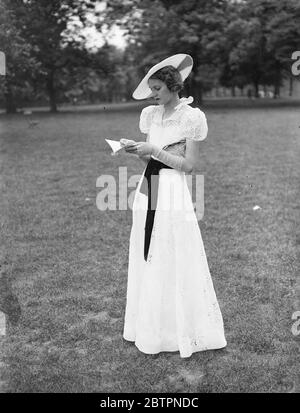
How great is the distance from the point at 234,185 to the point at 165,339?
6.89m

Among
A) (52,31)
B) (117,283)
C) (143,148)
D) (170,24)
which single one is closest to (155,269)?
(143,148)

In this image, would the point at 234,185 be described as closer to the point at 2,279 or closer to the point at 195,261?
the point at 2,279

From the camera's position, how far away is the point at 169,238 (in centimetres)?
403

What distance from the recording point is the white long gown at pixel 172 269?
3.96 meters

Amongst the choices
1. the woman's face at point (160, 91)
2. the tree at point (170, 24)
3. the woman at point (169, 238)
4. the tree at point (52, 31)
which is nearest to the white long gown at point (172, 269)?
the woman at point (169, 238)

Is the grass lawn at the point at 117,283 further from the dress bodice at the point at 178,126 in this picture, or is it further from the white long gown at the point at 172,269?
the dress bodice at the point at 178,126

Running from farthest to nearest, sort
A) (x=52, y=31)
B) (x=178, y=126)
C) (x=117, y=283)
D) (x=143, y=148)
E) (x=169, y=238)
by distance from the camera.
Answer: (x=52, y=31)
(x=117, y=283)
(x=169, y=238)
(x=178, y=126)
(x=143, y=148)

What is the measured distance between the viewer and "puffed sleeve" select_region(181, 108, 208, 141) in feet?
12.5

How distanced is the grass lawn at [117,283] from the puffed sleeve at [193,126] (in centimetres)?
179

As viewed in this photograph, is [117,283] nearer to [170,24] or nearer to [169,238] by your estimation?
[169,238]

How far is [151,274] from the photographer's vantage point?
4.09 meters

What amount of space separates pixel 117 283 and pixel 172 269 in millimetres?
1924

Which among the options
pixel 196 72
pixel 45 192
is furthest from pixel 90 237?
pixel 196 72

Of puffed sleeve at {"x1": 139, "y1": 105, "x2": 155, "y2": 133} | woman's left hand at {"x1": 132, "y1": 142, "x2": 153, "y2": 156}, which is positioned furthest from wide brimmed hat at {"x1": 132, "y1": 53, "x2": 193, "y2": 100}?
woman's left hand at {"x1": 132, "y1": 142, "x2": 153, "y2": 156}
